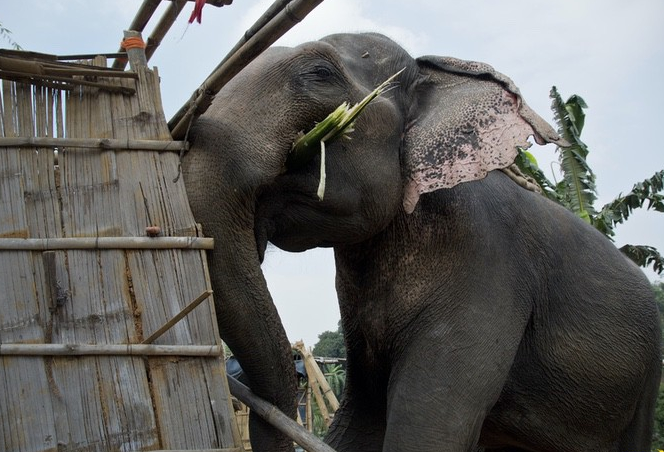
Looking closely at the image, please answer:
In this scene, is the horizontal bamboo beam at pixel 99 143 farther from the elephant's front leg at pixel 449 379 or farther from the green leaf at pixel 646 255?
the green leaf at pixel 646 255

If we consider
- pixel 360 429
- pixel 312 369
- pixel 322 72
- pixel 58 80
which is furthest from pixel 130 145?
pixel 312 369

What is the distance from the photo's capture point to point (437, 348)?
3598 millimetres

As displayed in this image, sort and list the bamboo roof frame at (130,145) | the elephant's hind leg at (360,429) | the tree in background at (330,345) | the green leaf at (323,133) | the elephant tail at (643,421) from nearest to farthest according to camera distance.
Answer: the bamboo roof frame at (130,145) < the green leaf at (323,133) < the elephant's hind leg at (360,429) < the elephant tail at (643,421) < the tree in background at (330,345)

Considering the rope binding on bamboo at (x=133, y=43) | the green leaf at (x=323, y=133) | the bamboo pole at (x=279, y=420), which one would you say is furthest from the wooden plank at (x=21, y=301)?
the green leaf at (x=323, y=133)

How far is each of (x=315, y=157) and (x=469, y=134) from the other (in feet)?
2.42

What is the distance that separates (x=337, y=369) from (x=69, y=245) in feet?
55.2

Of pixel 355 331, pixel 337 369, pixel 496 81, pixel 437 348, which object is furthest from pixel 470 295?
pixel 337 369

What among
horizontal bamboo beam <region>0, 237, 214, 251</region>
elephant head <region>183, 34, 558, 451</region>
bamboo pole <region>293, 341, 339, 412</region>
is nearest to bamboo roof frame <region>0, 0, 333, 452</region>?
horizontal bamboo beam <region>0, 237, 214, 251</region>

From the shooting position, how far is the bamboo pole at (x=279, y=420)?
3.04 m

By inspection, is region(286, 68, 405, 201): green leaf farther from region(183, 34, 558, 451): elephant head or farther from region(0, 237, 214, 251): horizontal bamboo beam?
region(0, 237, 214, 251): horizontal bamboo beam

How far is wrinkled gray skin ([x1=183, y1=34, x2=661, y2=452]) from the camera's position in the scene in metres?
3.12

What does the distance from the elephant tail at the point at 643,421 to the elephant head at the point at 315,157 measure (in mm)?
1670

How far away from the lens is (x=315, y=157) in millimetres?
3291

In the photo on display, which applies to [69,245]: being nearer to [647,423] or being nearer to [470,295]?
[470,295]
